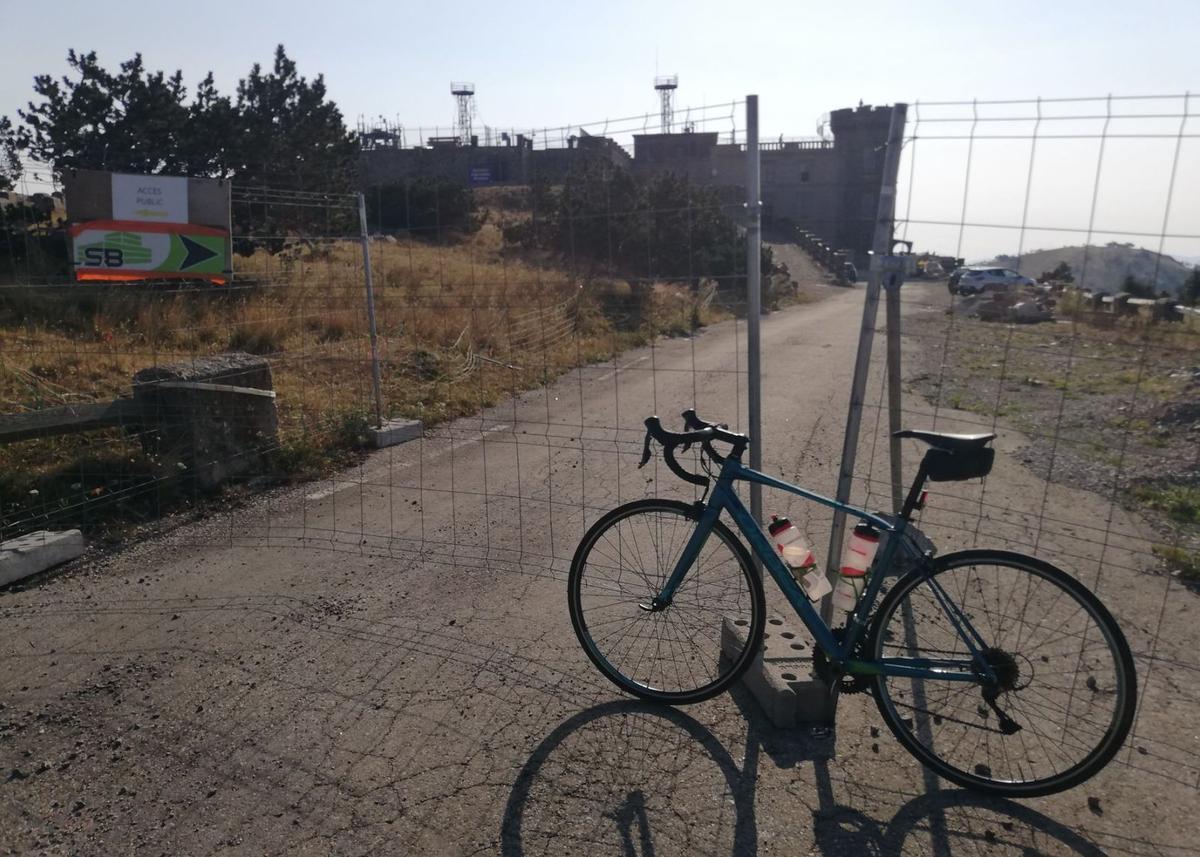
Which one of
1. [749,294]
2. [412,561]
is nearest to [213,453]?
[412,561]

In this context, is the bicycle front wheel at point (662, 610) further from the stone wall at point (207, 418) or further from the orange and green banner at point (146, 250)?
the orange and green banner at point (146, 250)

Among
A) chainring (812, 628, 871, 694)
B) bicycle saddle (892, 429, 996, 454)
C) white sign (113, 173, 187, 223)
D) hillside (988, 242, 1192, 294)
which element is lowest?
chainring (812, 628, 871, 694)

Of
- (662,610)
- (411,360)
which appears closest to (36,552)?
(662,610)

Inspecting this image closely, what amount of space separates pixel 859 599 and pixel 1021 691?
0.72 metres

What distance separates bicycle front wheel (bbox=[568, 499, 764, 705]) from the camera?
3.76 metres

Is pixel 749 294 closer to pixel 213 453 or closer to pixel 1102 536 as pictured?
pixel 1102 536

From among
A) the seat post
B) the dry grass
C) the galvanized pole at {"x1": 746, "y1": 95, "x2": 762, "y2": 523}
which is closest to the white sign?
→ the dry grass

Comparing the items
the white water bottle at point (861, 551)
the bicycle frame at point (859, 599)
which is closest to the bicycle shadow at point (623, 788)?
the bicycle frame at point (859, 599)

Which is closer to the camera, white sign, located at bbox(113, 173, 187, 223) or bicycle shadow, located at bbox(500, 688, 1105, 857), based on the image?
bicycle shadow, located at bbox(500, 688, 1105, 857)

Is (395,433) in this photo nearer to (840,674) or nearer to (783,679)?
(783,679)

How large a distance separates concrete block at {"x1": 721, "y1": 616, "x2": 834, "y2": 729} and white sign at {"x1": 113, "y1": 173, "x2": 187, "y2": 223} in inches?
213

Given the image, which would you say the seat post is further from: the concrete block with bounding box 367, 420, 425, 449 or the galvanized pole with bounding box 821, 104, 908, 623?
the concrete block with bounding box 367, 420, 425, 449

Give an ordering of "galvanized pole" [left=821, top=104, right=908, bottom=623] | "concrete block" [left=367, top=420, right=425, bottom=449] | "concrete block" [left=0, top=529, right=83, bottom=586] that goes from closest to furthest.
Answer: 1. "galvanized pole" [left=821, top=104, right=908, bottom=623]
2. "concrete block" [left=0, top=529, right=83, bottom=586]
3. "concrete block" [left=367, top=420, right=425, bottom=449]

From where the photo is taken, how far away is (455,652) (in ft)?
14.1
